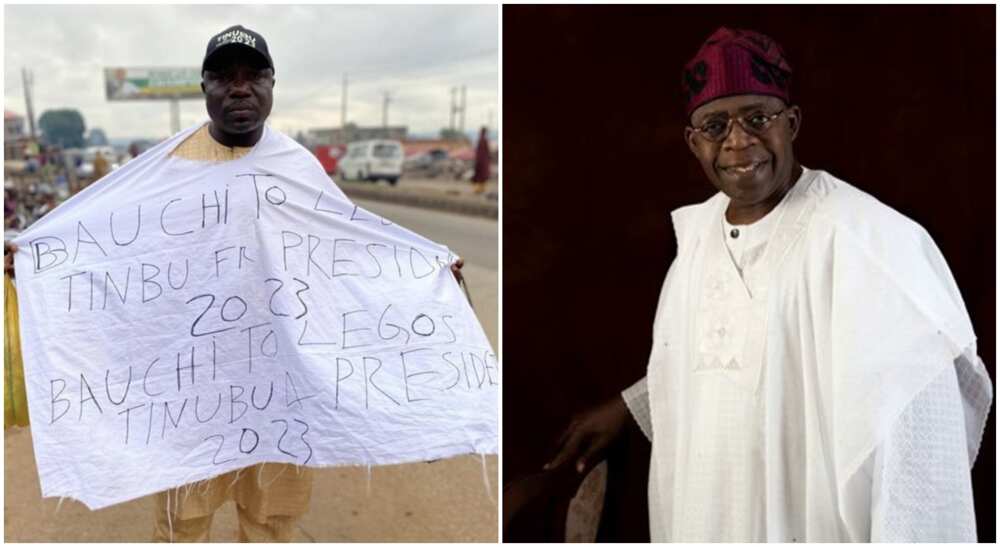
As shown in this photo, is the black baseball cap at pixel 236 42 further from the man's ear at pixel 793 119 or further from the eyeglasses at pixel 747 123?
the man's ear at pixel 793 119

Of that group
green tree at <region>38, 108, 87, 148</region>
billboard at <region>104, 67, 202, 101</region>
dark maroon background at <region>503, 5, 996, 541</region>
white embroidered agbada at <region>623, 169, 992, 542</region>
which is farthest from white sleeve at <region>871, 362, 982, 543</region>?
green tree at <region>38, 108, 87, 148</region>

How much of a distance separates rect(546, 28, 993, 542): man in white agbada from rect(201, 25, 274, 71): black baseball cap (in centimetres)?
127

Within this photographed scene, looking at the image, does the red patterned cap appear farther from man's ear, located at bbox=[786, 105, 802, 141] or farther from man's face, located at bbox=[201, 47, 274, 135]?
man's face, located at bbox=[201, 47, 274, 135]

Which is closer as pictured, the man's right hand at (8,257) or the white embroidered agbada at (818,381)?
the white embroidered agbada at (818,381)

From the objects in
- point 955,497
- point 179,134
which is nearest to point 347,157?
point 179,134

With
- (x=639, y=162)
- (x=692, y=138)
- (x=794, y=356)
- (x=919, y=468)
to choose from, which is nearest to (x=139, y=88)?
(x=639, y=162)

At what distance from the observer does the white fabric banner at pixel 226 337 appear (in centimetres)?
249

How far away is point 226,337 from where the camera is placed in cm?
261

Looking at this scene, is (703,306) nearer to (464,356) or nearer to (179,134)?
(464,356)

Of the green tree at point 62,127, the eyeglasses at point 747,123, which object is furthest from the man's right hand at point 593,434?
the green tree at point 62,127

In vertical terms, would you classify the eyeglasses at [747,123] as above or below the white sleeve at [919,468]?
above

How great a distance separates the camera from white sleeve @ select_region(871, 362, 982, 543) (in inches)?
78.7

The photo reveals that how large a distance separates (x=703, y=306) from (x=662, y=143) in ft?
1.97

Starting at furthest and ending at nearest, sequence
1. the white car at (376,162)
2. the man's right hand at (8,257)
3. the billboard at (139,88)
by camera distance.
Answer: the white car at (376,162)
the billboard at (139,88)
the man's right hand at (8,257)
